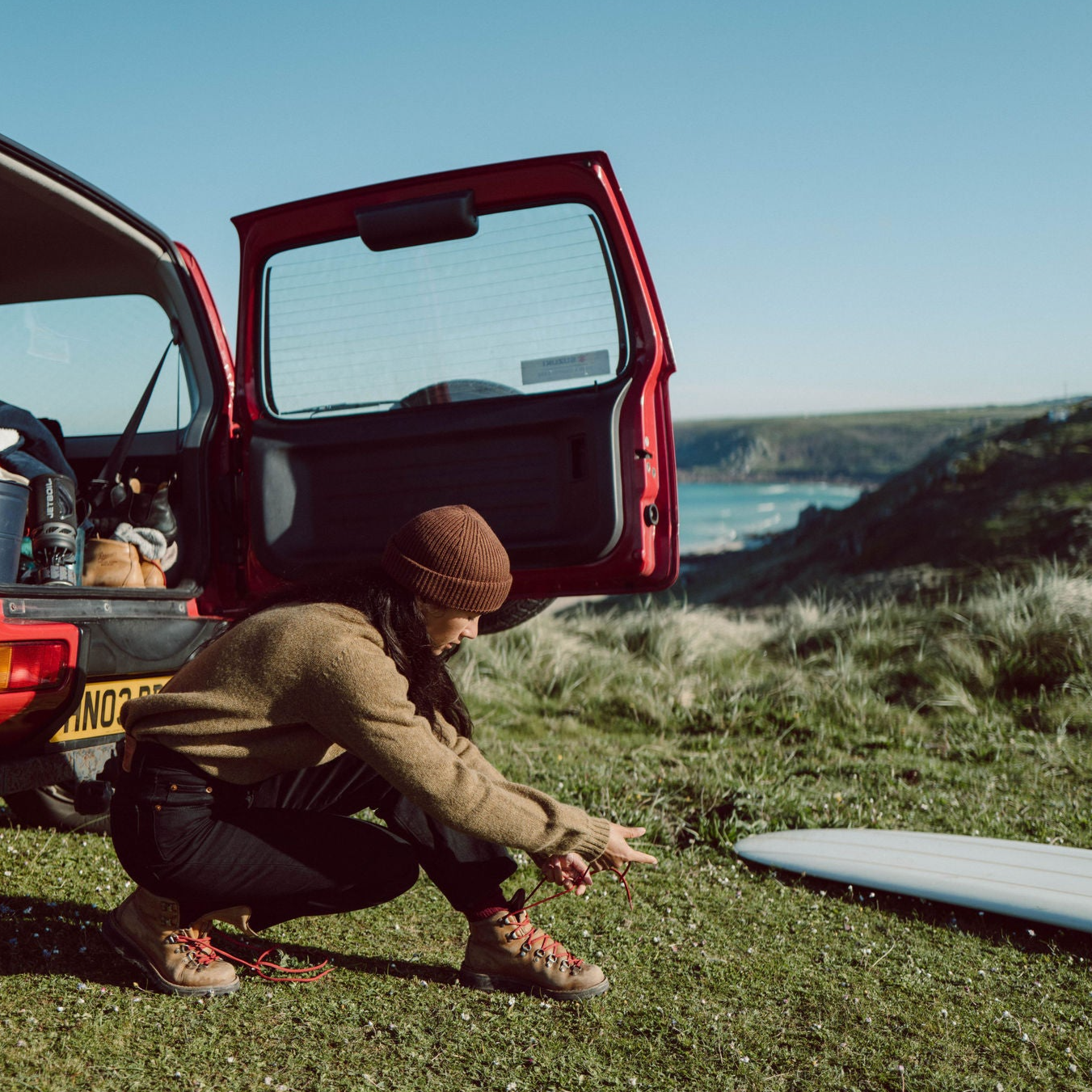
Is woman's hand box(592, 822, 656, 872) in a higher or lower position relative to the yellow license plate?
lower

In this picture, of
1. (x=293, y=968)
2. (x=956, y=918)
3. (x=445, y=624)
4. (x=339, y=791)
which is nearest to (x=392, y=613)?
(x=445, y=624)

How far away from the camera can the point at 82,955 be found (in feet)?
8.29

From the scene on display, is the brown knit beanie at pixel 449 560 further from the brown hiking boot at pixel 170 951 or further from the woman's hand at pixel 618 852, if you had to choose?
the brown hiking boot at pixel 170 951

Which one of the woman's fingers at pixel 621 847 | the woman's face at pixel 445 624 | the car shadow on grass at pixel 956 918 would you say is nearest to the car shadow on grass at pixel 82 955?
the woman's fingers at pixel 621 847

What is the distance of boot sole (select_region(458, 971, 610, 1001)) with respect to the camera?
7.94 feet

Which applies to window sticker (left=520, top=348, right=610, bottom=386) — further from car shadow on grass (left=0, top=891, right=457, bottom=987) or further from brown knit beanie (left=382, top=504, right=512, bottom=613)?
car shadow on grass (left=0, top=891, right=457, bottom=987)

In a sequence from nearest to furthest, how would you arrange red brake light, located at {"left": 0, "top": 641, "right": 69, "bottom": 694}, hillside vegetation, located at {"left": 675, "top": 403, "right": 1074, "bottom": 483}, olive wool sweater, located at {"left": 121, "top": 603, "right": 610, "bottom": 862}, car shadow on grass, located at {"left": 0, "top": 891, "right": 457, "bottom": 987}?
olive wool sweater, located at {"left": 121, "top": 603, "right": 610, "bottom": 862} → car shadow on grass, located at {"left": 0, "top": 891, "right": 457, "bottom": 987} → red brake light, located at {"left": 0, "top": 641, "right": 69, "bottom": 694} → hillside vegetation, located at {"left": 675, "top": 403, "right": 1074, "bottom": 483}

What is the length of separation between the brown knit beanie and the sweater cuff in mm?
528

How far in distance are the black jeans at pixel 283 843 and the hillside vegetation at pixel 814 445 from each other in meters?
80.9

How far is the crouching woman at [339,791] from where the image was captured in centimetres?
212

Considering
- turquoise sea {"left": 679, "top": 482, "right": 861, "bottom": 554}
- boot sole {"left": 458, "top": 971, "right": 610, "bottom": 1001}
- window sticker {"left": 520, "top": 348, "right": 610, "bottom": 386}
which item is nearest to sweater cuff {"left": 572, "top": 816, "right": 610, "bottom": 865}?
boot sole {"left": 458, "top": 971, "right": 610, "bottom": 1001}

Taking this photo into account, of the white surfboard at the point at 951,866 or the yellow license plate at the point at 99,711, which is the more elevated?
the yellow license plate at the point at 99,711

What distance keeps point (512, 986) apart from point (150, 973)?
2.68ft

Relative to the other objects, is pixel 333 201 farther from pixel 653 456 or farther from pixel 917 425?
pixel 917 425
